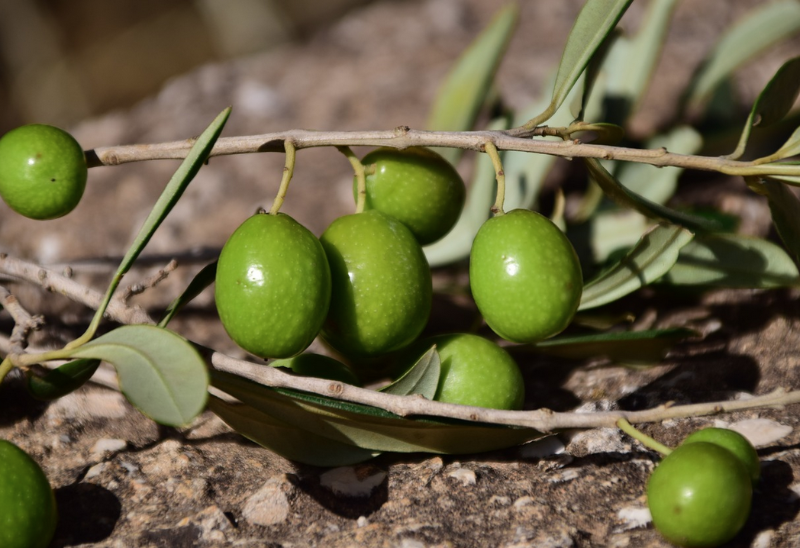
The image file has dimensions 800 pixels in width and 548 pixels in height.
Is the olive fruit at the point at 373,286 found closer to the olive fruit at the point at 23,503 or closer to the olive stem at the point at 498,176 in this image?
the olive stem at the point at 498,176

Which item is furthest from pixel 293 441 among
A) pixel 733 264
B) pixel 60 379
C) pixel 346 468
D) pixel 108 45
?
pixel 108 45

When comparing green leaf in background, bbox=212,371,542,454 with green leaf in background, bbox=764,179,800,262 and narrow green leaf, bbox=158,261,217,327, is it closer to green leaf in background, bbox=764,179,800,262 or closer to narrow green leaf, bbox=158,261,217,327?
narrow green leaf, bbox=158,261,217,327

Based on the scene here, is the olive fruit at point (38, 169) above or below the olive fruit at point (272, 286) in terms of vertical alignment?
above

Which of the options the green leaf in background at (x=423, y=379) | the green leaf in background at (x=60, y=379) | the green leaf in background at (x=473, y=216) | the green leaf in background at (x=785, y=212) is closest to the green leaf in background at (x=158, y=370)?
the green leaf in background at (x=60, y=379)

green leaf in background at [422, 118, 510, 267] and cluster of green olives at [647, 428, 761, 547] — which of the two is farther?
green leaf in background at [422, 118, 510, 267]

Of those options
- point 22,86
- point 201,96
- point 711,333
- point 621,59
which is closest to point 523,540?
point 711,333

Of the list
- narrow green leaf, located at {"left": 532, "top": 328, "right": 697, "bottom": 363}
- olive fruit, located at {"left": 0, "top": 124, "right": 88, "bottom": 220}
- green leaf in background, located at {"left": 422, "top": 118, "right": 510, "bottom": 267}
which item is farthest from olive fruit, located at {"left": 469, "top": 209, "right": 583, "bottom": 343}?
olive fruit, located at {"left": 0, "top": 124, "right": 88, "bottom": 220}

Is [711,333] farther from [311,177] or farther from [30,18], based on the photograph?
[30,18]
